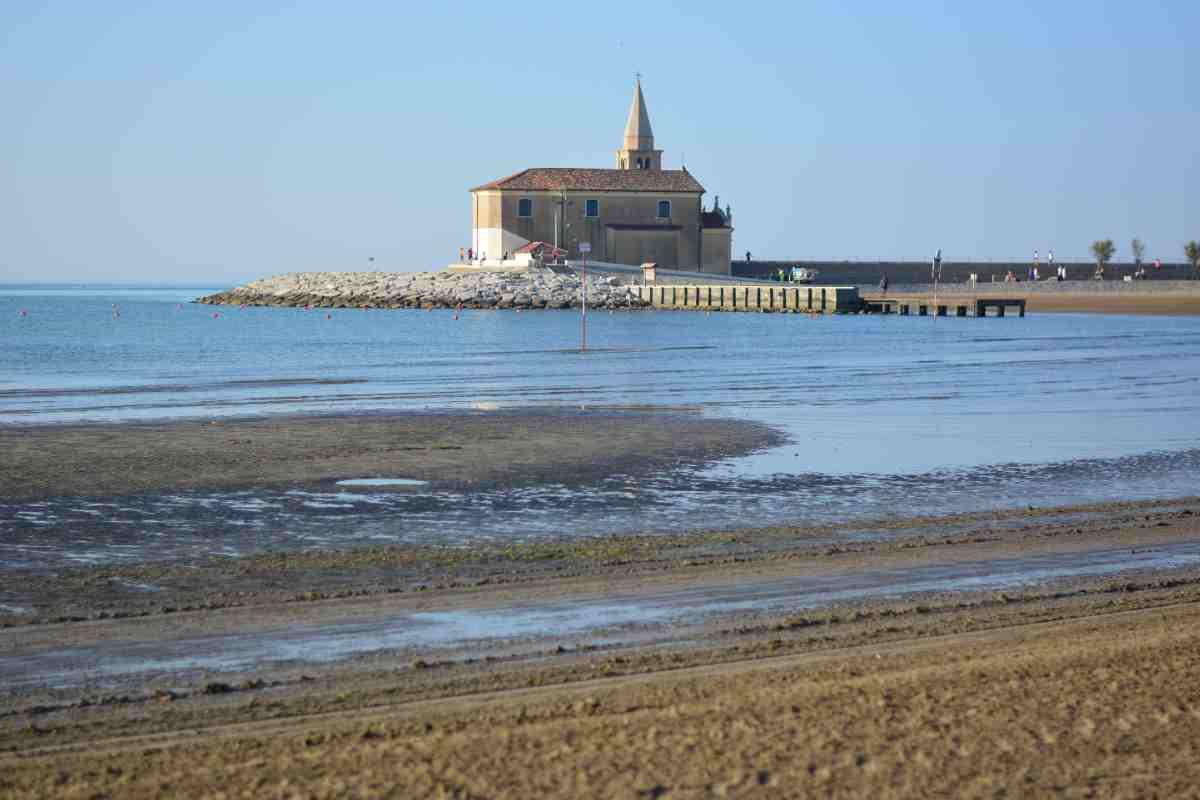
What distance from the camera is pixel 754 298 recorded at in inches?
3627

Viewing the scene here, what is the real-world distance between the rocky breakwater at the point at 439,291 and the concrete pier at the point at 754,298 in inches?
68.1

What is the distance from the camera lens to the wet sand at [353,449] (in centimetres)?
1722

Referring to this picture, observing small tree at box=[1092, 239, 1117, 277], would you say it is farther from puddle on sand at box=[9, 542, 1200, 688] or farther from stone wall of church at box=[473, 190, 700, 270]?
puddle on sand at box=[9, 542, 1200, 688]

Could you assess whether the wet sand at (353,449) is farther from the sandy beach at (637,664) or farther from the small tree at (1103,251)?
the small tree at (1103,251)

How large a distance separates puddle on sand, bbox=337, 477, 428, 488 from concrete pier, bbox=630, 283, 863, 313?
73.0 meters

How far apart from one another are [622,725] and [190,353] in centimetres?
4502

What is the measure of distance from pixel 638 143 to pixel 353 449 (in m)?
102

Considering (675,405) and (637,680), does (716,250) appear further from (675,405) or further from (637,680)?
(637,680)

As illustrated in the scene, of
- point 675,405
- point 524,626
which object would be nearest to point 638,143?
point 675,405

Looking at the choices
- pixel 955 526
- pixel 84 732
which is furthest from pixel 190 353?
pixel 84 732

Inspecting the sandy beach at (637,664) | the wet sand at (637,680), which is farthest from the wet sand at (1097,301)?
the wet sand at (637,680)

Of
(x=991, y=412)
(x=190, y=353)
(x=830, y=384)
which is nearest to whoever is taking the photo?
(x=991, y=412)

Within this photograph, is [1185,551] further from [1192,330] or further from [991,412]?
[1192,330]

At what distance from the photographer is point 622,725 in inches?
276
